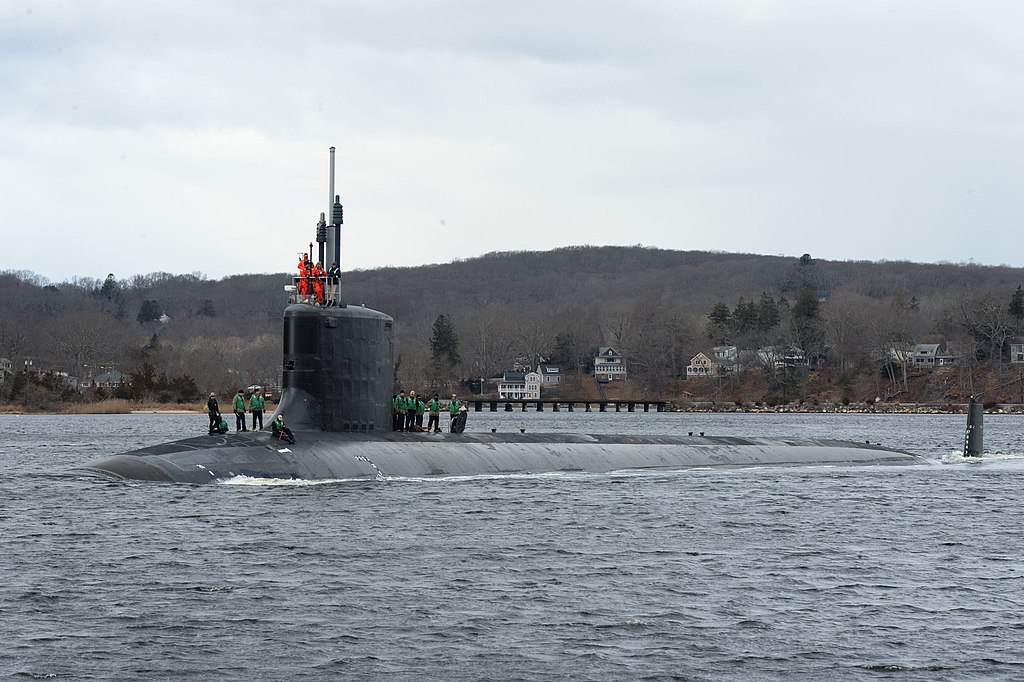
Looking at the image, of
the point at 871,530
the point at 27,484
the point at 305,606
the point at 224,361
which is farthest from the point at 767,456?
the point at 224,361

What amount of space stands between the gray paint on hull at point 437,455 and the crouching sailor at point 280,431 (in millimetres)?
210

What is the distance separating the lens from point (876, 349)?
143 meters

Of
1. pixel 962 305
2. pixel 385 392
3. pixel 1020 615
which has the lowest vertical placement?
pixel 1020 615

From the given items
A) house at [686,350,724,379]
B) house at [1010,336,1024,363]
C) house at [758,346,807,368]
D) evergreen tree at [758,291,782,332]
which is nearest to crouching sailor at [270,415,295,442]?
house at [1010,336,1024,363]

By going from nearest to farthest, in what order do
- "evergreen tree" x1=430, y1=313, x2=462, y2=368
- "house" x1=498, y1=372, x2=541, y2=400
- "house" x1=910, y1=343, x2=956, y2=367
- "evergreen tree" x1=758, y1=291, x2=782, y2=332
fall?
"house" x1=910, y1=343, x2=956, y2=367
"evergreen tree" x1=758, y1=291, x2=782, y2=332
"evergreen tree" x1=430, y1=313, x2=462, y2=368
"house" x1=498, y1=372, x2=541, y2=400

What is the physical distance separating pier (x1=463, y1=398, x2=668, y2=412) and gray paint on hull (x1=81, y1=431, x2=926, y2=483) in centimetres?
9879

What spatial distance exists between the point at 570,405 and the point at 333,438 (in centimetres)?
12446

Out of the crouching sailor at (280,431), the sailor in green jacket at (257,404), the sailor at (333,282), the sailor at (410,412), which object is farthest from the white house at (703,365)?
the crouching sailor at (280,431)

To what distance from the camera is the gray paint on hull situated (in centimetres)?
2731

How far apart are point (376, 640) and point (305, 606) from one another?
2092 mm

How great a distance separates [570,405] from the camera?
502 feet

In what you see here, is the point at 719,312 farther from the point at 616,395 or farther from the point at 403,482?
the point at 403,482

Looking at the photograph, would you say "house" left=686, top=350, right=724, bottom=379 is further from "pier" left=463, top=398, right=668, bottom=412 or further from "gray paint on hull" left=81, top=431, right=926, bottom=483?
"gray paint on hull" left=81, top=431, right=926, bottom=483

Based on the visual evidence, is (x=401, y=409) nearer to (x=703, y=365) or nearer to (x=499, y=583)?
(x=499, y=583)
